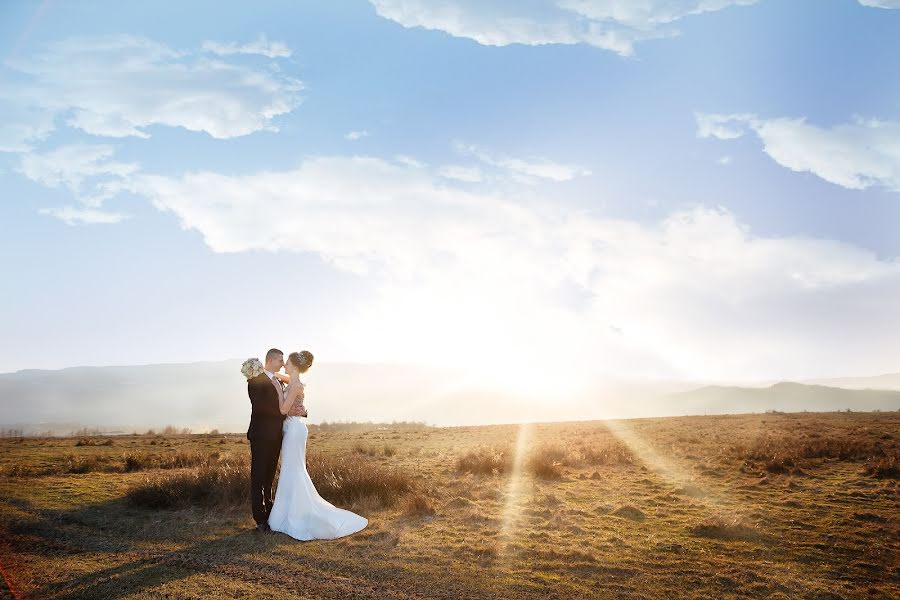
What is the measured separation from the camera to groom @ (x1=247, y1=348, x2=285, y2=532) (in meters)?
10.5

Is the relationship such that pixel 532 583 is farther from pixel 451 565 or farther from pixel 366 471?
pixel 366 471

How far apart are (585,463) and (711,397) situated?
185m

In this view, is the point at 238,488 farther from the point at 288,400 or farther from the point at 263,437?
the point at 288,400

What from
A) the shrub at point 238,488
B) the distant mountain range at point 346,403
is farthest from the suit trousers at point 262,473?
the distant mountain range at point 346,403

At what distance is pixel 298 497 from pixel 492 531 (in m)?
3.84

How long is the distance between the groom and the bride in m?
0.17

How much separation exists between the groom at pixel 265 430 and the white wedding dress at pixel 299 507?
203 millimetres

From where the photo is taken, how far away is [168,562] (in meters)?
8.60

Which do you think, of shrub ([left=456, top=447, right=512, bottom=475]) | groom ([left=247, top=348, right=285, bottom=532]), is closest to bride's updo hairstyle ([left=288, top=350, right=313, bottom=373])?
groom ([left=247, top=348, right=285, bottom=532])

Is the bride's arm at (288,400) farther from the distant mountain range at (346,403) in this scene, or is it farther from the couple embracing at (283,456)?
the distant mountain range at (346,403)

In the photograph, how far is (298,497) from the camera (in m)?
10.6

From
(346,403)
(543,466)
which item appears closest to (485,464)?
(543,466)

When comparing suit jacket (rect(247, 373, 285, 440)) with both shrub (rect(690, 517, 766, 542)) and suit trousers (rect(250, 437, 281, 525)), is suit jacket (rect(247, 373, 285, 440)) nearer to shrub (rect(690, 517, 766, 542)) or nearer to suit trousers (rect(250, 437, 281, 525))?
suit trousers (rect(250, 437, 281, 525))

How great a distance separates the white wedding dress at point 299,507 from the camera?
33.5ft
